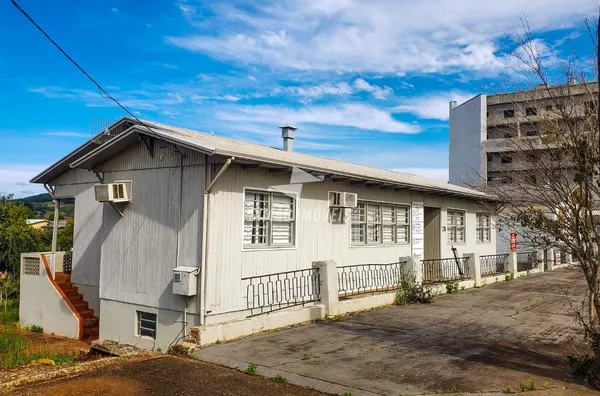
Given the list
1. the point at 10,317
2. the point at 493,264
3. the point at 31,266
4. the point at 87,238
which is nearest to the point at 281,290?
the point at 87,238

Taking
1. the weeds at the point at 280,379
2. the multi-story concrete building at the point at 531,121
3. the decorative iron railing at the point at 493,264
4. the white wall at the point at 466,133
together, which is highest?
the white wall at the point at 466,133

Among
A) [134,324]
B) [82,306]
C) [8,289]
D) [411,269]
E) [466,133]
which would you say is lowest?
[8,289]

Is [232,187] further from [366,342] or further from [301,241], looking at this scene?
[366,342]

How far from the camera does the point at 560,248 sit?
6113 mm

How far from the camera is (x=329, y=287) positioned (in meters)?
10.1

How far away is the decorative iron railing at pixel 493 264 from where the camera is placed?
17828 mm

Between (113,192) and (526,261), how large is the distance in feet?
61.5

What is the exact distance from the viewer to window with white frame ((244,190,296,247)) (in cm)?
976

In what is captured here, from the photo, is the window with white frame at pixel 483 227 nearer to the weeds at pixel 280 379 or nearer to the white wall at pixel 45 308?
the white wall at pixel 45 308

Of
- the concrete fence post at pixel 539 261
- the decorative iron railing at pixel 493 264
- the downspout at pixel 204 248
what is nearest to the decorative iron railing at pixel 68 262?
the downspout at pixel 204 248

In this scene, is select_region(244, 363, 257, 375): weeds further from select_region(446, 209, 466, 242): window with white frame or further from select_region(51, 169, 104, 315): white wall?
select_region(446, 209, 466, 242): window with white frame

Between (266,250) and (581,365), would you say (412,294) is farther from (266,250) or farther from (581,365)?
(581,365)

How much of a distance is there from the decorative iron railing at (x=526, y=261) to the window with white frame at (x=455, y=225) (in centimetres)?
458

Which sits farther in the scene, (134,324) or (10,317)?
(10,317)
